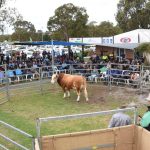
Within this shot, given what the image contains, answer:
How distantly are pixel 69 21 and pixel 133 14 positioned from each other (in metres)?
13.4

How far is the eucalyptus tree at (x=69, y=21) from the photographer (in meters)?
55.8

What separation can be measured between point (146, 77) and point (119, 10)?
30.8 meters

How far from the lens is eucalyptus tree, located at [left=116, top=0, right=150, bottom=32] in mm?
44531

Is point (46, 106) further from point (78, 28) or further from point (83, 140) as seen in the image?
point (78, 28)

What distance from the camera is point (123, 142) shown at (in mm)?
7000

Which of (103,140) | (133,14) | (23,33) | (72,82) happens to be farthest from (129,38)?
(23,33)

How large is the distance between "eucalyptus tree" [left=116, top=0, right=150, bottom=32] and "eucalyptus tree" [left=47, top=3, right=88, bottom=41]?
9948 mm

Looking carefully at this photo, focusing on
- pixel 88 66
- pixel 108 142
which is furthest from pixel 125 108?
pixel 88 66

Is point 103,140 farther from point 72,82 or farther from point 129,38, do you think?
point 129,38

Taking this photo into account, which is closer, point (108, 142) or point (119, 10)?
point (108, 142)

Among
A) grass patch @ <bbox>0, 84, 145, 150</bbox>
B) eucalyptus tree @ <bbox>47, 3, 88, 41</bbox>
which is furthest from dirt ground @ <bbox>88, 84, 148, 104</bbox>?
eucalyptus tree @ <bbox>47, 3, 88, 41</bbox>

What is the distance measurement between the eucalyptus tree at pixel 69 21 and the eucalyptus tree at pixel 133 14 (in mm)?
9948

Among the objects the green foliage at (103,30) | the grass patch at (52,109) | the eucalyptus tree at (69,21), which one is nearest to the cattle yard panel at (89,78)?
the grass patch at (52,109)

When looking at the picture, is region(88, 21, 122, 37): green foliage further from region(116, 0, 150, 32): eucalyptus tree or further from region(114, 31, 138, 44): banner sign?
region(114, 31, 138, 44): banner sign
